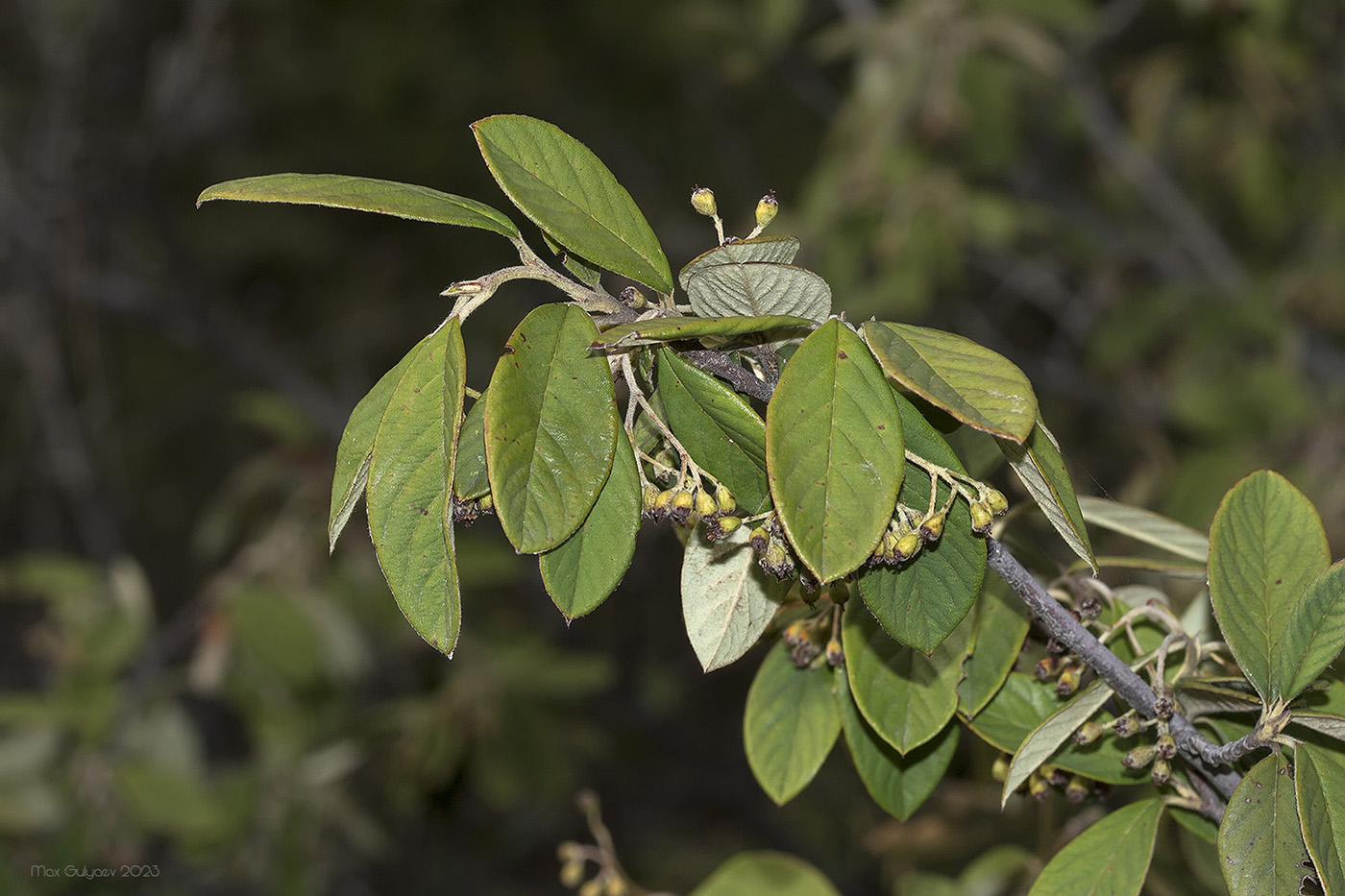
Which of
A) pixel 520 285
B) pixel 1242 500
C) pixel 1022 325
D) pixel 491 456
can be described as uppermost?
pixel 491 456

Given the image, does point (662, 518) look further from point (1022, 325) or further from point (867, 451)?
point (1022, 325)

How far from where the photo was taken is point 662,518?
0.64 meters

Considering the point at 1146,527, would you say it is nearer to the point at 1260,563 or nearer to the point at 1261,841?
the point at 1260,563

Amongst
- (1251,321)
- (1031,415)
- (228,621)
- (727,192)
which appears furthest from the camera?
(727,192)

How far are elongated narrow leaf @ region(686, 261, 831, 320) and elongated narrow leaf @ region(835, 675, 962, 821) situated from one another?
1.00 ft

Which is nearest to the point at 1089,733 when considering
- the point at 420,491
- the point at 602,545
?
the point at 602,545

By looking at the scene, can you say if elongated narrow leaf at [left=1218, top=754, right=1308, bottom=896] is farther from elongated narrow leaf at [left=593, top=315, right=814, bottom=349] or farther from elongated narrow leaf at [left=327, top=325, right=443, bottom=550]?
elongated narrow leaf at [left=327, top=325, right=443, bottom=550]

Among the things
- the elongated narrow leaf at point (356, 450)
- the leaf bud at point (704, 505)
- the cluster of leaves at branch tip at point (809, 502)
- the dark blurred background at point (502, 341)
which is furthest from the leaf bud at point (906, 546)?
the dark blurred background at point (502, 341)

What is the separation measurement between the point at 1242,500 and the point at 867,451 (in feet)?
0.96

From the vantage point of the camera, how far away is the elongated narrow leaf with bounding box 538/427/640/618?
61 cm

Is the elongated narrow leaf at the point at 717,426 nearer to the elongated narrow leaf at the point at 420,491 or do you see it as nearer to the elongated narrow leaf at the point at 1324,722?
the elongated narrow leaf at the point at 420,491

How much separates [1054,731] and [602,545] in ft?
1.01

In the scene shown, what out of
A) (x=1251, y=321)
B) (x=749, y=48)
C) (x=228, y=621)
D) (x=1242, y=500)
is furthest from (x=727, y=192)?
(x=1242, y=500)

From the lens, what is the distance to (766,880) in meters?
1.08
